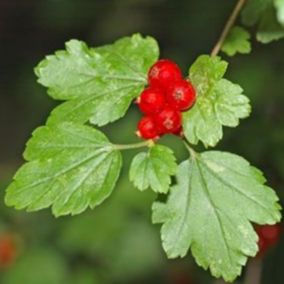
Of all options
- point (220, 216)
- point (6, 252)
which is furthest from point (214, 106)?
point (6, 252)

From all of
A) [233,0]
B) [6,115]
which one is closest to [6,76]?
[6,115]

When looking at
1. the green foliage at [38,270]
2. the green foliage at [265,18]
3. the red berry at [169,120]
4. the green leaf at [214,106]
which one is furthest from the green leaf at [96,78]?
the green foliage at [38,270]

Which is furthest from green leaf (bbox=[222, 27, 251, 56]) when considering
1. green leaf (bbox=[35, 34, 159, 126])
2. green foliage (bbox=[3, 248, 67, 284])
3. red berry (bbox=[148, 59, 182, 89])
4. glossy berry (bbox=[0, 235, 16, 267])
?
glossy berry (bbox=[0, 235, 16, 267])

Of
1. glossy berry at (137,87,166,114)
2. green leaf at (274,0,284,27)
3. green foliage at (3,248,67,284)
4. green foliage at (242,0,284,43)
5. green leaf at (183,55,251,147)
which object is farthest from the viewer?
green foliage at (3,248,67,284)

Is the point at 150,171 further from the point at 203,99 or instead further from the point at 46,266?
the point at 46,266

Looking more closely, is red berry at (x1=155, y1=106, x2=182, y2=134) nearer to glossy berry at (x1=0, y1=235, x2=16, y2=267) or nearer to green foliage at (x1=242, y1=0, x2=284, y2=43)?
green foliage at (x1=242, y1=0, x2=284, y2=43)
